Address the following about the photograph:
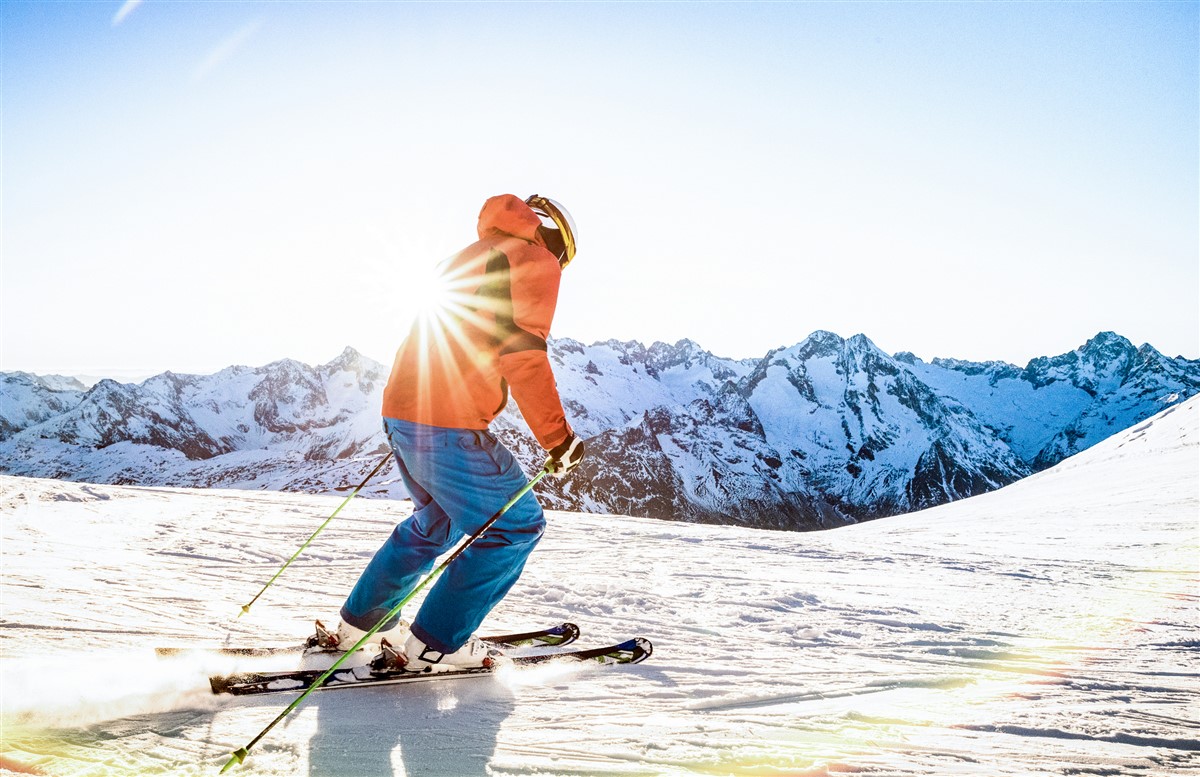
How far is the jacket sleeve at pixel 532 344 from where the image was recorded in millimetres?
3414

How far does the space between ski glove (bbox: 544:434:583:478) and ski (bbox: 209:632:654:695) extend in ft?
4.13

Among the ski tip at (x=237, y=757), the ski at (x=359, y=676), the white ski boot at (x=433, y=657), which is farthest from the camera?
the white ski boot at (x=433, y=657)

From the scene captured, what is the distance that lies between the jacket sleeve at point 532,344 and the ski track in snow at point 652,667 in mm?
1423

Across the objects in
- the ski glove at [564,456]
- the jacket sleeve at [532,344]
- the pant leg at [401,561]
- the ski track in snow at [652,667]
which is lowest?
the ski track in snow at [652,667]

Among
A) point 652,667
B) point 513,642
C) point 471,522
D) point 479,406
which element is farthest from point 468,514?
point 652,667

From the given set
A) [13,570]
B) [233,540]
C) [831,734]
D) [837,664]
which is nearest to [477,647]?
[831,734]

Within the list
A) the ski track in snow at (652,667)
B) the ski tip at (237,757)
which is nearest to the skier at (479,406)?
the ski track in snow at (652,667)

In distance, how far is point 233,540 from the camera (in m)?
8.14

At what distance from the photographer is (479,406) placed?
11.5 ft

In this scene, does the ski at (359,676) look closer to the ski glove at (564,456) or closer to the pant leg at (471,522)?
the pant leg at (471,522)

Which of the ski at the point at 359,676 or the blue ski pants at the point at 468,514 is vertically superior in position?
the blue ski pants at the point at 468,514

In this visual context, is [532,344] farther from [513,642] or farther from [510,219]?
[513,642]

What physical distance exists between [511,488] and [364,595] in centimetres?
113

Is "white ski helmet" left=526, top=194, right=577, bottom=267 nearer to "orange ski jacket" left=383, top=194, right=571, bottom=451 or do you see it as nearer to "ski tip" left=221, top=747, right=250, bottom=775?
"orange ski jacket" left=383, top=194, right=571, bottom=451
